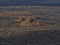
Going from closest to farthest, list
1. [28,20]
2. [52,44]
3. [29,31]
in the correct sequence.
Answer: [52,44] → [29,31] → [28,20]

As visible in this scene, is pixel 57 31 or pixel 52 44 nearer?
pixel 52 44

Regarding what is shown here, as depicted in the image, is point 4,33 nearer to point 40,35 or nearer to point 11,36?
point 11,36

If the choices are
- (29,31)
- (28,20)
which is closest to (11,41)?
(29,31)

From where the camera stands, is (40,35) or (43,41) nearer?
(43,41)

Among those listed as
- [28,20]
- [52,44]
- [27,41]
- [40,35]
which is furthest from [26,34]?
[28,20]

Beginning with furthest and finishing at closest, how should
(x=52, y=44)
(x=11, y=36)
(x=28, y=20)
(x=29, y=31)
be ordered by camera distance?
(x=28, y=20), (x=29, y=31), (x=11, y=36), (x=52, y=44)

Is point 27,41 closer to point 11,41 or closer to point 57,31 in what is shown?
point 11,41

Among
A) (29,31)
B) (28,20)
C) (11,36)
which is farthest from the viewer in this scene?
(28,20)

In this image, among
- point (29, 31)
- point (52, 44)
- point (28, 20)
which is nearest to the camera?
point (52, 44)
